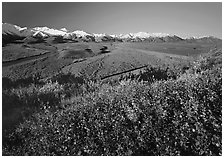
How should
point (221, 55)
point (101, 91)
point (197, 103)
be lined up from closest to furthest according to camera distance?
1. point (197, 103)
2. point (101, 91)
3. point (221, 55)

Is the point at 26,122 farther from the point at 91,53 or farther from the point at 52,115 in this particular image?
the point at 91,53

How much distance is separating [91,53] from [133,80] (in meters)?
1.63

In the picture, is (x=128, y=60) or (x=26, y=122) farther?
(x=128, y=60)

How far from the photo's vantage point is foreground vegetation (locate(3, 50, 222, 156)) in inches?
180

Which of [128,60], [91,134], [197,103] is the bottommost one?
[91,134]

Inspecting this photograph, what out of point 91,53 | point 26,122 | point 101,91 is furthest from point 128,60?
point 26,122

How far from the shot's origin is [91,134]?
4.73 metres

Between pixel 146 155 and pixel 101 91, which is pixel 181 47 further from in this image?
pixel 146 155

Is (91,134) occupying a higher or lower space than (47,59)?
lower

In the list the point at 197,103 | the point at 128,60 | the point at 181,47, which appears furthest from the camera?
the point at 181,47

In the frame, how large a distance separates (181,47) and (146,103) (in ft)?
10.2

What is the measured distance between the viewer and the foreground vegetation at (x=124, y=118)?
457cm

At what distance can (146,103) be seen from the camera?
4.99 m

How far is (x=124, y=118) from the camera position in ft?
15.7
